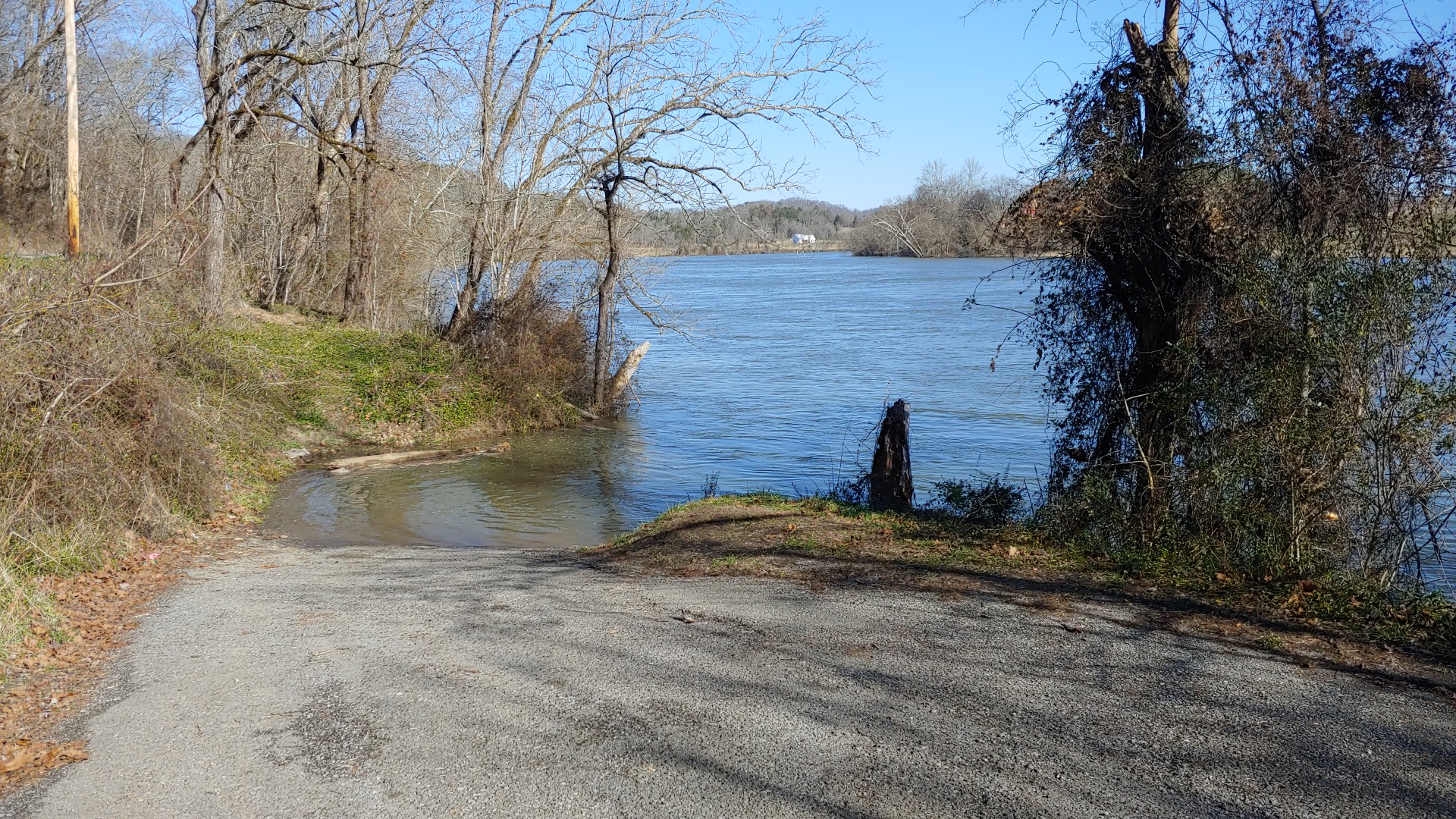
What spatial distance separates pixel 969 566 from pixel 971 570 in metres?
0.12

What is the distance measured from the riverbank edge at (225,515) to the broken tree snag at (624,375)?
1.20 meters

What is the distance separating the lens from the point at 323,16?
77.0ft

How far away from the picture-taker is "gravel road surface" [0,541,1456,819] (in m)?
4.49

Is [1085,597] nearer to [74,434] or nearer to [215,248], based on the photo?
[74,434]

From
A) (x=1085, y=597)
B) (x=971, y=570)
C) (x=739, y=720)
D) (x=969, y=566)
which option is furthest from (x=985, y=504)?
(x=739, y=720)

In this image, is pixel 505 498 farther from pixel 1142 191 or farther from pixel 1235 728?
pixel 1235 728

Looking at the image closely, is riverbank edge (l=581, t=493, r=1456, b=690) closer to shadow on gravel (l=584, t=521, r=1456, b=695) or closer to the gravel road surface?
shadow on gravel (l=584, t=521, r=1456, b=695)

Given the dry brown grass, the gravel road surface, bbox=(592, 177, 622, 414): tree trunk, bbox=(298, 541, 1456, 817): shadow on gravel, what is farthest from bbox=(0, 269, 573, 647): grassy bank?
bbox=(592, 177, 622, 414): tree trunk

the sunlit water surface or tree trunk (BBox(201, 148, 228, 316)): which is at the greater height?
tree trunk (BBox(201, 148, 228, 316))

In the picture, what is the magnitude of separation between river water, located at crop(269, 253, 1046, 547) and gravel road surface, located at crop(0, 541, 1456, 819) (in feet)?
16.8

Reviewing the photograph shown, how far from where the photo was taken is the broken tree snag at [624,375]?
77.3ft

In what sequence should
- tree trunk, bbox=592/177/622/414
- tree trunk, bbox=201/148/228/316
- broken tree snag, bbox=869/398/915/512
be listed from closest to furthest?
broken tree snag, bbox=869/398/915/512, tree trunk, bbox=201/148/228/316, tree trunk, bbox=592/177/622/414

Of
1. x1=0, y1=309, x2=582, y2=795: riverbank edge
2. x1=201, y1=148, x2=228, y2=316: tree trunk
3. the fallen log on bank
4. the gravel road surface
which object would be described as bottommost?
the fallen log on bank

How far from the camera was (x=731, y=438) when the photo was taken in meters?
21.3
